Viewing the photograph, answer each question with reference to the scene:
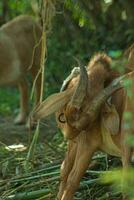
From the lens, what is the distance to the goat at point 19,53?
35.2 feet

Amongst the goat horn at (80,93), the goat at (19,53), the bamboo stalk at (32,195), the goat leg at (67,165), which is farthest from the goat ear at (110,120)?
the goat at (19,53)

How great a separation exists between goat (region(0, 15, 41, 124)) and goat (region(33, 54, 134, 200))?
570 cm

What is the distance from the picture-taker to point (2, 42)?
1073cm

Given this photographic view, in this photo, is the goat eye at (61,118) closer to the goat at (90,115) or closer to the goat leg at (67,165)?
the goat at (90,115)

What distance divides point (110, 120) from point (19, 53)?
20.9 feet

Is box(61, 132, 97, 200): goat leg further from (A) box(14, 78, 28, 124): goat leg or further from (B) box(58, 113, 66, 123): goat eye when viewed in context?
(A) box(14, 78, 28, 124): goat leg

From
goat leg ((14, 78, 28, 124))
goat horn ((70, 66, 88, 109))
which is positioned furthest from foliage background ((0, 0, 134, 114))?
goat horn ((70, 66, 88, 109))

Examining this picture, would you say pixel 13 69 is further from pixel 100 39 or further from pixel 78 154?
pixel 78 154

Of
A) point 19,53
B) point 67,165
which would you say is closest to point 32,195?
point 67,165

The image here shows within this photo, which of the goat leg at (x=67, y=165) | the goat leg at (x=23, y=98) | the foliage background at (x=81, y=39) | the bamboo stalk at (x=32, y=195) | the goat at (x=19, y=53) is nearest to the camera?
the goat leg at (x=67, y=165)

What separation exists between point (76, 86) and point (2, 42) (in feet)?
20.2

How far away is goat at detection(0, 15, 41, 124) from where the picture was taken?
10.7 metres

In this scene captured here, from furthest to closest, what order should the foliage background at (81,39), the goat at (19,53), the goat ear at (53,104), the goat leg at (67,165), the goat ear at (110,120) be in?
the foliage background at (81,39)
the goat at (19,53)
the goat leg at (67,165)
the goat ear at (53,104)
the goat ear at (110,120)

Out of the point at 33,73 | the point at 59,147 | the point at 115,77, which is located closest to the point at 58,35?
the point at 33,73
